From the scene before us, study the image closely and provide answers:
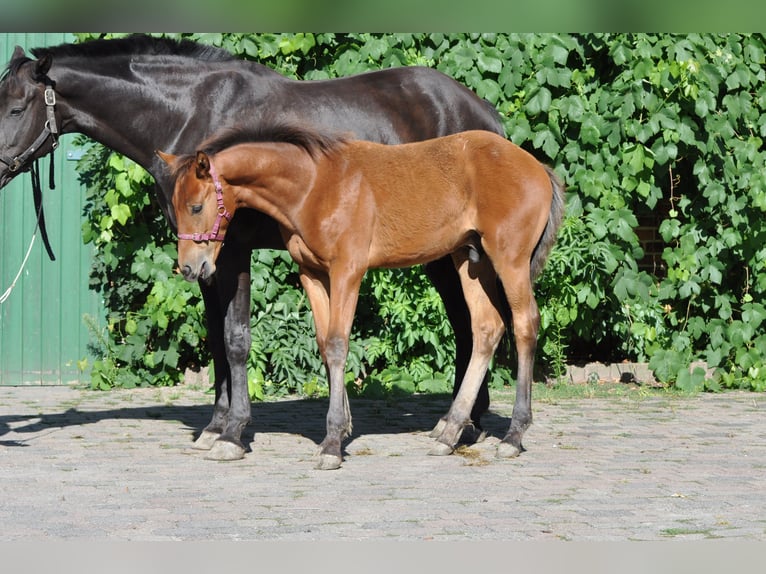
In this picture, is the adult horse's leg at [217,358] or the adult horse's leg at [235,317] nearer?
the adult horse's leg at [235,317]

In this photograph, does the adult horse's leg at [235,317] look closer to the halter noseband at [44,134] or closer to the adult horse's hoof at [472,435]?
the halter noseband at [44,134]

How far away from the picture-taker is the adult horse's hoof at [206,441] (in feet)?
19.6

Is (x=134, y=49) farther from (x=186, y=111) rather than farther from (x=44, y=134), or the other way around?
(x=44, y=134)

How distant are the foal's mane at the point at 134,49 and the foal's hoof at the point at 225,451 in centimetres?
242

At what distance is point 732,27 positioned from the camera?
1.05 metres

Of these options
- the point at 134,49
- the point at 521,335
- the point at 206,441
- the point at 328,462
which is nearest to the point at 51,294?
the point at 134,49

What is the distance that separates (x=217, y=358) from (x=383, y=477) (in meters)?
1.75

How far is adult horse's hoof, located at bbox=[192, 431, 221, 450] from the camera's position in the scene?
19.6 feet

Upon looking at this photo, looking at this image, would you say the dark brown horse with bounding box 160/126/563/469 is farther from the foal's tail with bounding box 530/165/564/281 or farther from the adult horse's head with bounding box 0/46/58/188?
the adult horse's head with bounding box 0/46/58/188

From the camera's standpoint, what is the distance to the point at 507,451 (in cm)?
569

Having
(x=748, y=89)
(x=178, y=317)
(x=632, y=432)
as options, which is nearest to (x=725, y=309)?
(x=748, y=89)

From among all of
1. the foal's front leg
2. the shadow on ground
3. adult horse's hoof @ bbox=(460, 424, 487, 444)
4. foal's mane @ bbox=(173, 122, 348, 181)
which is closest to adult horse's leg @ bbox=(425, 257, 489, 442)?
adult horse's hoof @ bbox=(460, 424, 487, 444)

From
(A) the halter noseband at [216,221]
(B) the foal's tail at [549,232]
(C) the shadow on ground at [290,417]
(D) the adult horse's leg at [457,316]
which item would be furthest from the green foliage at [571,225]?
(A) the halter noseband at [216,221]

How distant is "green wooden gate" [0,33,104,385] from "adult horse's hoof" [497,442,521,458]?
15.4 ft
